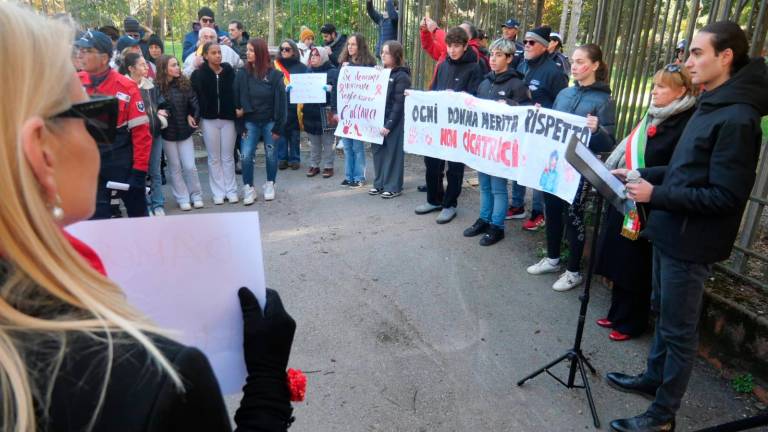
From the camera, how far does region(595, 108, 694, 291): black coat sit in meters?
3.38

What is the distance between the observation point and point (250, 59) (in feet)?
22.3

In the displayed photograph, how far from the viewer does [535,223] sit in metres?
6.05

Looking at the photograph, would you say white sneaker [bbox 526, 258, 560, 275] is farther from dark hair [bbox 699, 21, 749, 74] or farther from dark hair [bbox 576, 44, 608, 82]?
dark hair [bbox 699, 21, 749, 74]

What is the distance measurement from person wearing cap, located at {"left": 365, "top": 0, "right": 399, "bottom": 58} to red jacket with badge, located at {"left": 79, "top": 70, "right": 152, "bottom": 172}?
5.60m

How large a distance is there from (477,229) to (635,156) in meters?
2.53

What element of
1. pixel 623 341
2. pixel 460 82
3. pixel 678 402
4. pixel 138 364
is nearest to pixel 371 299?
pixel 623 341

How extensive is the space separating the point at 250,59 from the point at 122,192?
8.32 feet

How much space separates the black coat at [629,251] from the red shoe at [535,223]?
1.85m

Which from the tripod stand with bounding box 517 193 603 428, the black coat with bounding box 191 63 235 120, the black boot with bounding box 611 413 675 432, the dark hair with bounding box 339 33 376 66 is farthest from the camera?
the dark hair with bounding box 339 33 376 66

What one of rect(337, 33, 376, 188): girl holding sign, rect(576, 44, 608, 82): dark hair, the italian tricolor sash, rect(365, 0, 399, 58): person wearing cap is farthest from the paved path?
rect(365, 0, 399, 58): person wearing cap

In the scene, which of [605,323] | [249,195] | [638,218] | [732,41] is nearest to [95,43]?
[249,195]

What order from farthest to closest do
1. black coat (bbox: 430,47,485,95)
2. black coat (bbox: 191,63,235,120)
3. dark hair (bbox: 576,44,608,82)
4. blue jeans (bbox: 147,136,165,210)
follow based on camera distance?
black coat (bbox: 191,63,235,120)
blue jeans (bbox: 147,136,165,210)
black coat (bbox: 430,47,485,95)
dark hair (bbox: 576,44,608,82)

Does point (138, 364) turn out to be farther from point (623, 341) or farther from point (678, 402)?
point (623, 341)

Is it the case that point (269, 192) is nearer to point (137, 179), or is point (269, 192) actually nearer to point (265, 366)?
point (137, 179)
